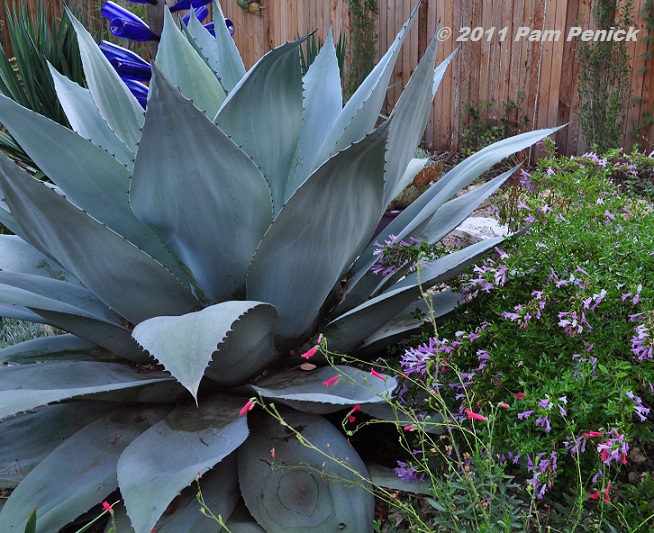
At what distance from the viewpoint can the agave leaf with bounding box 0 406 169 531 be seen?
1.65 m

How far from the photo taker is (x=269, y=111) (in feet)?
6.18

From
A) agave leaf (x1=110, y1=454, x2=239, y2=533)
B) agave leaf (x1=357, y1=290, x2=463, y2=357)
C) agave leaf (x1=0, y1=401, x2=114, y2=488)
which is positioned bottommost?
agave leaf (x1=110, y1=454, x2=239, y2=533)

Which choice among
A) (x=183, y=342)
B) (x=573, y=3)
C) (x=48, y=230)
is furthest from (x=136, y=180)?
(x=573, y=3)

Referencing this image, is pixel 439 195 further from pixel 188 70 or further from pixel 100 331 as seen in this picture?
pixel 100 331

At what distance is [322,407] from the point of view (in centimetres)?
179

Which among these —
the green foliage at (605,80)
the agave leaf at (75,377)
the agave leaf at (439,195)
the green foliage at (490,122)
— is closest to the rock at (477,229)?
the agave leaf at (439,195)

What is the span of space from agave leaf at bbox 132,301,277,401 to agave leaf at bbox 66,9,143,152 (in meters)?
0.82

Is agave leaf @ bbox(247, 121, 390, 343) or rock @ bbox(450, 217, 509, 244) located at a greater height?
agave leaf @ bbox(247, 121, 390, 343)

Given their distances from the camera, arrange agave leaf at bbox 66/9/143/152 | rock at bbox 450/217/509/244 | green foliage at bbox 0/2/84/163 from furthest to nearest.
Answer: green foliage at bbox 0/2/84/163 < rock at bbox 450/217/509/244 < agave leaf at bbox 66/9/143/152

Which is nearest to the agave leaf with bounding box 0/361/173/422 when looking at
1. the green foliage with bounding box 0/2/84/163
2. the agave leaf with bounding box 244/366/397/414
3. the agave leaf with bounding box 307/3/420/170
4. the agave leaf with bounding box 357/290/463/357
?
the agave leaf with bounding box 244/366/397/414

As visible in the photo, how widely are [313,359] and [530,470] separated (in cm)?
69

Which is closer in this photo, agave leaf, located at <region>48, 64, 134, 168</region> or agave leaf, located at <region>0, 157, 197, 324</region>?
Result: agave leaf, located at <region>0, 157, 197, 324</region>

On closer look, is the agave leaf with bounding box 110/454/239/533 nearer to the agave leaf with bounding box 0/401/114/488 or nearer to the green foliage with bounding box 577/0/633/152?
the agave leaf with bounding box 0/401/114/488

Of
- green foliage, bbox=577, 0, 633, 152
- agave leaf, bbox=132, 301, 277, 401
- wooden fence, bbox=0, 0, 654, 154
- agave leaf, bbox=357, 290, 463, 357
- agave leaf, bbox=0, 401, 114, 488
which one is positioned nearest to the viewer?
agave leaf, bbox=132, 301, 277, 401
